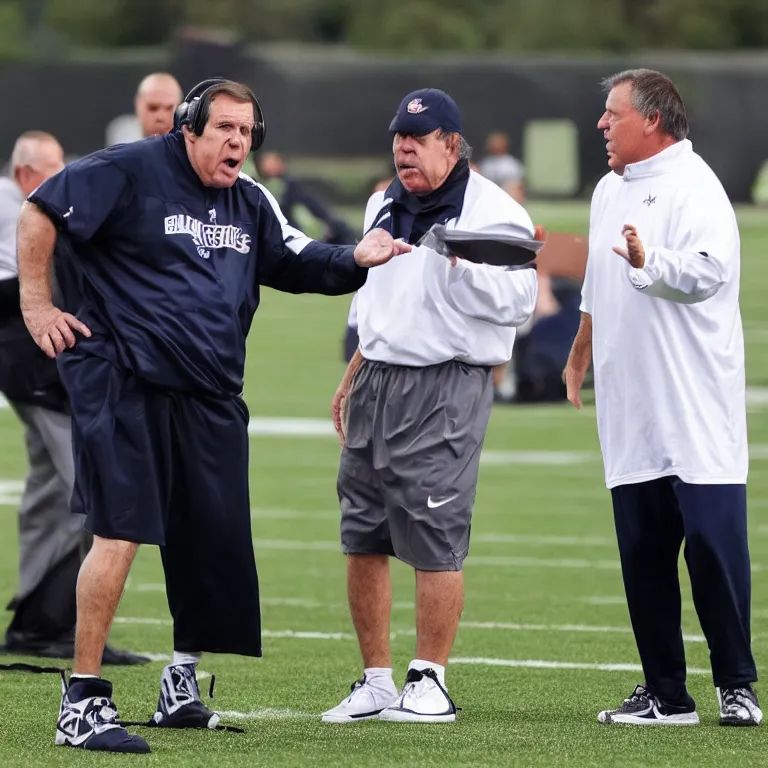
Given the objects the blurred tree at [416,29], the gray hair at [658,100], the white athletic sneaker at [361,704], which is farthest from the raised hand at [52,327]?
the blurred tree at [416,29]

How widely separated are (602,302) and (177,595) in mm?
1653

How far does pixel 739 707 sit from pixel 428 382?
4.70 ft

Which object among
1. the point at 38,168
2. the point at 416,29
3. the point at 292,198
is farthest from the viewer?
the point at 416,29

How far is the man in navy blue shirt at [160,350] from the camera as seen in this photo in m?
6.03

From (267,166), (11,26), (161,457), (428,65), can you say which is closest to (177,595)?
(161,457)

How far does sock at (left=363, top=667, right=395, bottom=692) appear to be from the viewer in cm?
668

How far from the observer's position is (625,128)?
640 centimetres

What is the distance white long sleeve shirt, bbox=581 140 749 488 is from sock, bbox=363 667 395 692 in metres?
0.99

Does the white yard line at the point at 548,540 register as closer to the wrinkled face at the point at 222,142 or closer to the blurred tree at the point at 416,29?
the wrinkled face at the point at 222,142

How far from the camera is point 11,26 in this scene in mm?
63781

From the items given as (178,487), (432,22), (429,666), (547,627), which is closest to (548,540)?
(547,627)

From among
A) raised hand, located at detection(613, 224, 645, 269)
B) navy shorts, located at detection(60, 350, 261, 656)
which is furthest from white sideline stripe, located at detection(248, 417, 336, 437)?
raised hand, located at detection(613, 224, 645, 269)

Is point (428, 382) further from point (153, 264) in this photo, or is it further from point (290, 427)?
point (290, 427)

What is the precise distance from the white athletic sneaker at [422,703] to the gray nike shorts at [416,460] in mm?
360
